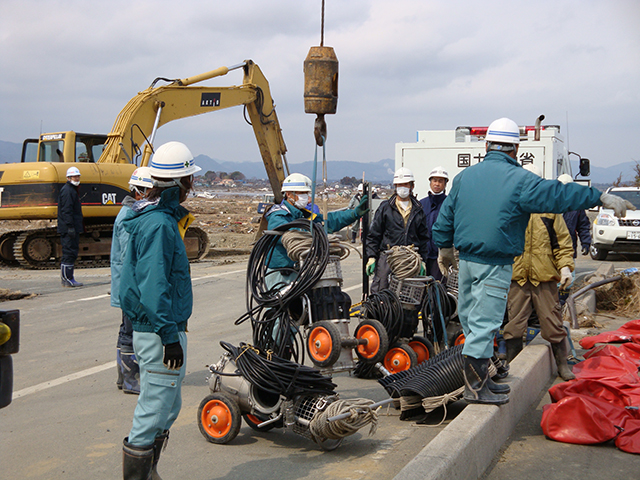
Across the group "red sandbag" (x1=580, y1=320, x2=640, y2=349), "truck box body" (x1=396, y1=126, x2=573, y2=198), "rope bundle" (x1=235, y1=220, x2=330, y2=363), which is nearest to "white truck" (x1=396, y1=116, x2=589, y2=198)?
"truck box body" (x1=396, y1=126, x2=573, y2=198)

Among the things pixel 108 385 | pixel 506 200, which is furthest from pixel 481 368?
pixel 108 385

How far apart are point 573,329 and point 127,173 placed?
37.7 feet

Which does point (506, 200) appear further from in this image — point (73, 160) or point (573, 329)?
point (73, 160)

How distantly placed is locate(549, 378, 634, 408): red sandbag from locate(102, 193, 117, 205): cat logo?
1311cm

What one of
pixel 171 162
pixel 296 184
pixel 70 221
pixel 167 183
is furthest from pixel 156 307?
pixel 70 221

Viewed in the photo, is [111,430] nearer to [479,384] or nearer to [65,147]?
[479,384]

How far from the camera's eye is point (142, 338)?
148 inches

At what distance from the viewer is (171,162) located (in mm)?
3920

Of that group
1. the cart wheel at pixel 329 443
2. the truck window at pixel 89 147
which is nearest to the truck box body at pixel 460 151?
the cart wheel at pixel 329 443

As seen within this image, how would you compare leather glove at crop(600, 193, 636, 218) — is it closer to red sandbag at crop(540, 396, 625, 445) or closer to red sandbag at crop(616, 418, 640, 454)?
red sandbag at crop(540, 396, 625, 445)

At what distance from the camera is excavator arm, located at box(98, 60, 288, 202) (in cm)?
1541

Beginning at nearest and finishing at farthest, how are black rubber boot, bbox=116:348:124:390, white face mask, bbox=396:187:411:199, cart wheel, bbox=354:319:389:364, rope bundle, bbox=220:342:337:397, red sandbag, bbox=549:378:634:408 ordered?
rope bundle, bbox=220:342:337:397 < red sandbag, bbox=549:378:634:408 < cart wheel, bbox=354:319:389:364 < black rubber boot, bbox=116:348:124:390 < white face mask, bbox=396:187:411:199

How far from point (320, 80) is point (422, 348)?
2974mm

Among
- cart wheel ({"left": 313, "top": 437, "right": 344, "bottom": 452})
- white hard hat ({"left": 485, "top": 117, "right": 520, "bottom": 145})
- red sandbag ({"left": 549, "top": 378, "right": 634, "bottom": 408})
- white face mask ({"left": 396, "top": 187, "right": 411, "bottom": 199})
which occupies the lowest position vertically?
cart wheel ({"left": 313, "top": 437, "right": 344, "bottom": 452})
